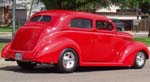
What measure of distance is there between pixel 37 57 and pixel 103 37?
2598mm

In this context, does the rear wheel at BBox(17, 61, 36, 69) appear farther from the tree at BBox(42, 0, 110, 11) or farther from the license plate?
the tree at BBox(42, 0, 110, 11)

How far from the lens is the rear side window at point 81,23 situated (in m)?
14.5

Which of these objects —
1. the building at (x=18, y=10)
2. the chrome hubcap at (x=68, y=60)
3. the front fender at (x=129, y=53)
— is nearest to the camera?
the chrome hubcap at (x=68, y=60)

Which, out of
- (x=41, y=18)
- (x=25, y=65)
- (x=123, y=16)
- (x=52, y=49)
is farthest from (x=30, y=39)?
(x=123, y=16)

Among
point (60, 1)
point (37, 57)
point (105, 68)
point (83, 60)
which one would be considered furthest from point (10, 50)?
point (60, 1)

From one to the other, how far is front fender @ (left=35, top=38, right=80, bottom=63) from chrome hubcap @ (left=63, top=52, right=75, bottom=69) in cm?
25

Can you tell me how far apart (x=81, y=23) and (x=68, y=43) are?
3.73 ft

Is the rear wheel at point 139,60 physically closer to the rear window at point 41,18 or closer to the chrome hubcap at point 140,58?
the chrome hubcap at point 140,58

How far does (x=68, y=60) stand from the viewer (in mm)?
13938

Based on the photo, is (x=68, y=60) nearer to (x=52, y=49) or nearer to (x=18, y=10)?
(x=52, y=49)

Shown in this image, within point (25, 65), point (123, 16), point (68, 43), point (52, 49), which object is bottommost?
point (123, 16)

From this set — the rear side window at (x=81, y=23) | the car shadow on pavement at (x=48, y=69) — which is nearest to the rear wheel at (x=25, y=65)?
the car shadow on pavement at (x=48, y=69)

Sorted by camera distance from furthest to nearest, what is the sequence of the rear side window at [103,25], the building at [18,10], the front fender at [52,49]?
the building at [18,10], the rear side window at [103,25], the front fender at [52,49]

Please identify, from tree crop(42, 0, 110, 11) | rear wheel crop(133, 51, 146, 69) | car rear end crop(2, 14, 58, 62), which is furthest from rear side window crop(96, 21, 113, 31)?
tree crop(42, 0, 110, 11)
